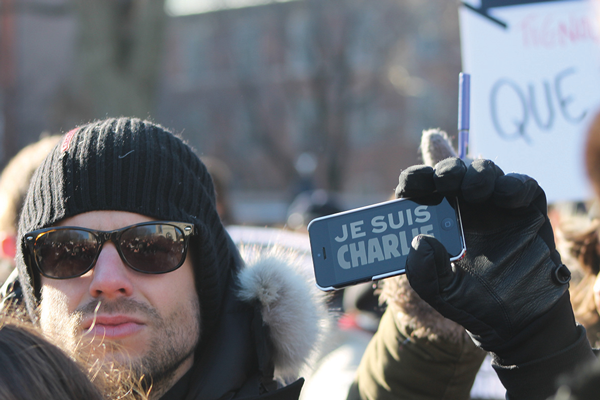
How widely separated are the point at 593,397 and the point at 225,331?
1.26 m

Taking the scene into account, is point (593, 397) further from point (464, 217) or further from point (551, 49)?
point (551, 49)

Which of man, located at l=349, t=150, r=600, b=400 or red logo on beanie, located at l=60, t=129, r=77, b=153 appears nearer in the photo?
man, located at l=349, t=150, r=600, b=400

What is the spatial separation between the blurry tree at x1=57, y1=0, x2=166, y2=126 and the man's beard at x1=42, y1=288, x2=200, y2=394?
23.0ft

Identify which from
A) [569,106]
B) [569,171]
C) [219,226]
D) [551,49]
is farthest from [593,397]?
[551,49]

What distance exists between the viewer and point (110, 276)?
161cm

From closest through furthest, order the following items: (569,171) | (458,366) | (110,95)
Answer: (458,366), (569,171), (110,95)

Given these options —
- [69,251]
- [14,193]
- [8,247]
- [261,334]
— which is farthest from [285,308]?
[14,193]

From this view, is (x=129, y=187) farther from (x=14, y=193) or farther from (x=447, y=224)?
(x=14, y=193)

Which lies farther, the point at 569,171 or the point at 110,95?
the point at 110,95

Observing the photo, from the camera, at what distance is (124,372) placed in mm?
1582

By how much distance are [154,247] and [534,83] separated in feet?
5.56

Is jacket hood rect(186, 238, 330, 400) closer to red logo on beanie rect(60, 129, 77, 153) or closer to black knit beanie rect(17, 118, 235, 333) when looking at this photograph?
black knit beanie rect(17, 118, 235, 333)

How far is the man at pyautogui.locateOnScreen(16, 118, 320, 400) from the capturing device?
5.36 ft

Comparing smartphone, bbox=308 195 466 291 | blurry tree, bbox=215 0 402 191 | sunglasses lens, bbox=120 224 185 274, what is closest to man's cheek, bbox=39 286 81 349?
sunglasses lens, bbox=120 224 185 274
